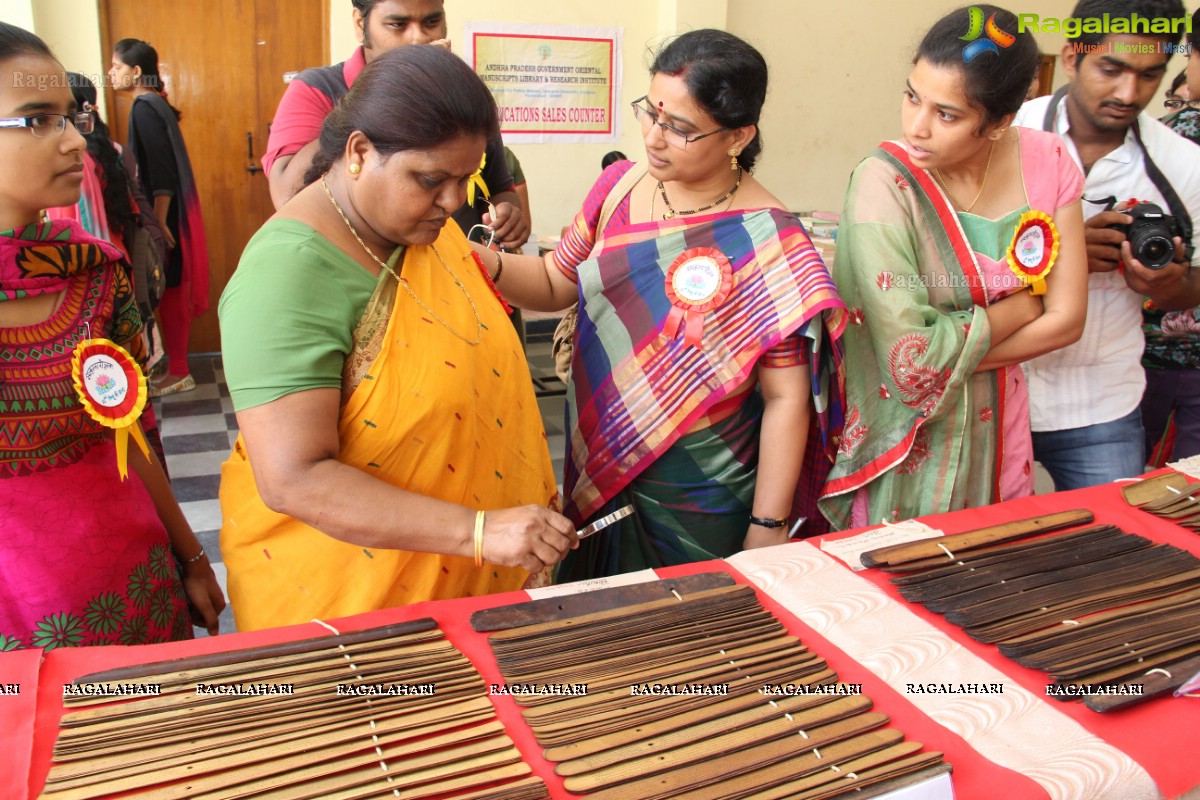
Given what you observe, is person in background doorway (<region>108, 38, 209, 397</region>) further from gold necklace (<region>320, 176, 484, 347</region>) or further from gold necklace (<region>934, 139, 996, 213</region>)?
gold necklace (<region>934, 139, 996, 213</region>)

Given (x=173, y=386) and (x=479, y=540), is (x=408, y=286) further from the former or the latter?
(x=173, y=386)

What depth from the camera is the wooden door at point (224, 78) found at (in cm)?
550

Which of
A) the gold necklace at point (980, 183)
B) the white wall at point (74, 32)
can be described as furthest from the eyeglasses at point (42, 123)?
the white wall at point (74, 32)

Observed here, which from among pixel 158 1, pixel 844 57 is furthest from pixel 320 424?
pixel 844 57

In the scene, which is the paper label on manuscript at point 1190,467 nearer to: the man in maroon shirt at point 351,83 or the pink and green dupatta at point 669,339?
the pink and green dupatta at point 669,339

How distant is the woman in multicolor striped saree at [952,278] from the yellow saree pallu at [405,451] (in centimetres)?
78

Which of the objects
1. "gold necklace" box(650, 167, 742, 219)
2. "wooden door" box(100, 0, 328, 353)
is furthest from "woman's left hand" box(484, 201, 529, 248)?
"wooden door" box(100, 0, 328, 353)

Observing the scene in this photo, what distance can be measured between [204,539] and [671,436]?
225 cm

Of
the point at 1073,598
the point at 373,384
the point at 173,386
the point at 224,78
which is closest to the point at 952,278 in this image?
the point at 1073,598

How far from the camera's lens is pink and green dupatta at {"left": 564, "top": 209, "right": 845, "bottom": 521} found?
1889 millimetres

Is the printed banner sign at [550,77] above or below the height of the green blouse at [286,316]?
above

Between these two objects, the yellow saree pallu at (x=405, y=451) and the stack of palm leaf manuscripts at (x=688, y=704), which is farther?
the yellow saree pallu at (x=405, y=451)

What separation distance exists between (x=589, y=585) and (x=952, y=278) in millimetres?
1054

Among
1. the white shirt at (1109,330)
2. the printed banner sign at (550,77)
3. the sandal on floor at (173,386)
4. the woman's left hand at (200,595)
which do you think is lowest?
the sandal on floor at (173,386)
